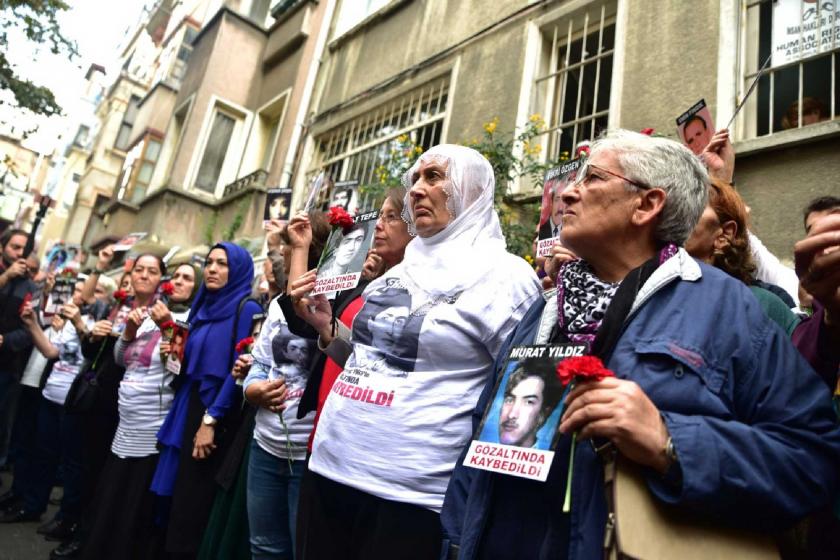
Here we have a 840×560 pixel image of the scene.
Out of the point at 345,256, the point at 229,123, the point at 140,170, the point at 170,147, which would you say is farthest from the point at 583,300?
the point at 140,170

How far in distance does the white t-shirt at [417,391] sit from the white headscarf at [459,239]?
0.20 ft

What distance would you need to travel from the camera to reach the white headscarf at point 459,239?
6.61 feet

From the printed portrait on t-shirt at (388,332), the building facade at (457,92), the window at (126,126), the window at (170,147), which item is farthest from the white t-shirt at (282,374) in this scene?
the window at (126,126)

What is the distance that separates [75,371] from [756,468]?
525 cm

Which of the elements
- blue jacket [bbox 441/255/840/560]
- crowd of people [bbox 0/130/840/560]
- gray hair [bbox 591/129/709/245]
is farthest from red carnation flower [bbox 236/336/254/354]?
gray hair [bbox 591/129/709/245]

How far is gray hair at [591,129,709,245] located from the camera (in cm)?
158

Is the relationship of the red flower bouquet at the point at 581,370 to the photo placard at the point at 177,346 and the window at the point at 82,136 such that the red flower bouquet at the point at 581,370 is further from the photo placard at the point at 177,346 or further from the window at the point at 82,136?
the window at the point at 82,136

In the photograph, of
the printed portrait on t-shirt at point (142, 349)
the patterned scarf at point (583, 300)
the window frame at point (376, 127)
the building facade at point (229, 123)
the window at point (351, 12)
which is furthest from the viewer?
the building facade at point (229, 123)

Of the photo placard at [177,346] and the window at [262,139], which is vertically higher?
the window at [262,139]

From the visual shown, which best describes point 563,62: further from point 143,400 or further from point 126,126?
point 126,126

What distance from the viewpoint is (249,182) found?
10.8 metres

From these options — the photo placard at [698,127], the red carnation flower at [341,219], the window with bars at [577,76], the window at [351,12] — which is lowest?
the red carnation flower at [341,219]

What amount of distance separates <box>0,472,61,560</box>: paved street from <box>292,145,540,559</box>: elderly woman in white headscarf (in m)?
3.03

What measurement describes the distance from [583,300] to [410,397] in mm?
626
